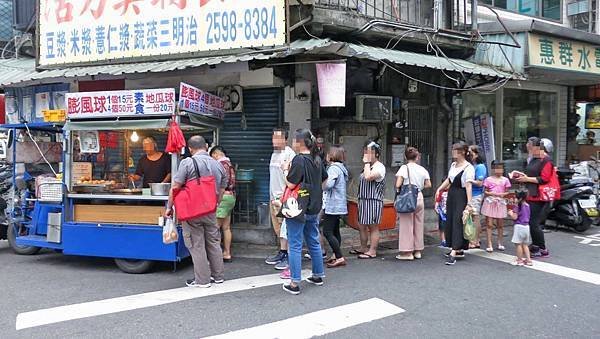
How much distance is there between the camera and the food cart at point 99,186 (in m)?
6.41

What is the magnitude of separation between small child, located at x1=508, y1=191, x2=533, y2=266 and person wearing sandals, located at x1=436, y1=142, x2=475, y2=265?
2.08ft

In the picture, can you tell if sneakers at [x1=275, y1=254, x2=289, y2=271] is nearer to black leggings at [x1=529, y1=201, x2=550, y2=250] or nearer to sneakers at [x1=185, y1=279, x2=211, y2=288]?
sneakers at [x1=185, y1=279, x2=211, y2=288]

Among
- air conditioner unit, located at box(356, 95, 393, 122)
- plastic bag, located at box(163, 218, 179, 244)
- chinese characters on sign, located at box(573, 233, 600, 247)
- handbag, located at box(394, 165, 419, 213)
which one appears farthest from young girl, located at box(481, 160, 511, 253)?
plastic bag, located at box(163, 218, 179, 244)

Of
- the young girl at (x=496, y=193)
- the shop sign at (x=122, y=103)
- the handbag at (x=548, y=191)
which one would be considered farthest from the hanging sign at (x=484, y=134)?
the shop sign at (x=122, y=103)

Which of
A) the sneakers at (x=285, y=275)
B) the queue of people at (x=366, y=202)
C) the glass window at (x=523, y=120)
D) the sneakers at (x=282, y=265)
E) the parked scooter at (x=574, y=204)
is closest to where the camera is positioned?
the queue of people at (x=366, y=202)

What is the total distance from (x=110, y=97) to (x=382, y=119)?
186 inches

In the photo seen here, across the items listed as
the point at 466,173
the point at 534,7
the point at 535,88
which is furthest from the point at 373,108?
the point at 534,7

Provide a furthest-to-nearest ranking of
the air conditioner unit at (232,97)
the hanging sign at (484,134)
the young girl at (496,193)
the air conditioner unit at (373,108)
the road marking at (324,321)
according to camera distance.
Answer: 1. the hanging sign at (484,134)
2. the air conditioner unit at (373,108)
3. the air conditioner unit at (232,97)
4. the young girl at (496,193)
5. the road marking at (324,321)

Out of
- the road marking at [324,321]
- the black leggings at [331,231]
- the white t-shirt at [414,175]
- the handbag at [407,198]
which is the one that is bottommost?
the road marking at [324,321]

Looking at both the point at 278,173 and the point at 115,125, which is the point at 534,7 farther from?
the point at 115,125

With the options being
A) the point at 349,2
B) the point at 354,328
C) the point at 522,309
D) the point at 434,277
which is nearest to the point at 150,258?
the point at 354,328

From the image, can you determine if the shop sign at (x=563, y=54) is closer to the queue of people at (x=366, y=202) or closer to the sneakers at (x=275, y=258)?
the queue of people at (x=366, y=202)

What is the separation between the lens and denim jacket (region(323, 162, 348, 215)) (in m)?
6.71

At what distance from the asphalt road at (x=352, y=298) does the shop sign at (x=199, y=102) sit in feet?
7.16
